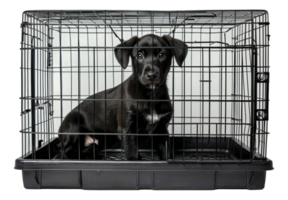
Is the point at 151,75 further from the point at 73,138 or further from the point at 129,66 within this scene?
the point at 73,138

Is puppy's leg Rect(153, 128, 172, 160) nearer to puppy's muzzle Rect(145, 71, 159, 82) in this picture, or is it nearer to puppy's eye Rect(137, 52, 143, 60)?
puppy's muzzle Rect(145, 71, 159, 82)

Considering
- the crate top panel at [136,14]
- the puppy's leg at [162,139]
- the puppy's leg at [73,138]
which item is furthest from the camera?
the puppy's leg at [73,138]

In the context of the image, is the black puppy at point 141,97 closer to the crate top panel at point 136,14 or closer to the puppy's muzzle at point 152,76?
the puppy's muzzle at point 152,76

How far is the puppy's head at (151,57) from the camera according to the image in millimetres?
2736

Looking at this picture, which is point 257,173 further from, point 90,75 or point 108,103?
point 90,75

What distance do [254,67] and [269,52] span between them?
176mm

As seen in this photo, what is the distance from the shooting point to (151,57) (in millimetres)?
2797

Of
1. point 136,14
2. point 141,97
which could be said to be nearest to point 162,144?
point 141,97

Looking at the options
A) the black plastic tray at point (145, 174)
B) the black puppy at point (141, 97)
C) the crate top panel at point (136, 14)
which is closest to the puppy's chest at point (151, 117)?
the black puppy at point (141, 97)

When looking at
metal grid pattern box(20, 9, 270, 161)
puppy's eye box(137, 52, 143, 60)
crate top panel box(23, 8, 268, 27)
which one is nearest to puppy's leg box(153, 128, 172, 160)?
metal grid pattern box(20, 9, 270, 161)

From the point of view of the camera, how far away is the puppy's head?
274cm

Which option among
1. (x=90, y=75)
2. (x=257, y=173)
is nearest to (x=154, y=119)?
(x=257, y=173)

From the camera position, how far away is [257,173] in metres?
2.57

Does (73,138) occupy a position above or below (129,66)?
below
